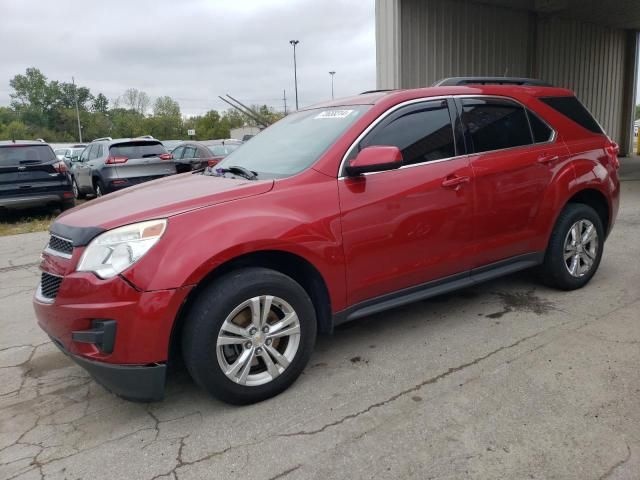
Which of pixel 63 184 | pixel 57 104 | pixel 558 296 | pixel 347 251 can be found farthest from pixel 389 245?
pixel 57 104

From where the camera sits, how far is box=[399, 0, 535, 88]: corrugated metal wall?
12828 millimetres

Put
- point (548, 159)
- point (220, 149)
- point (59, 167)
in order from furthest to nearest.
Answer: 1. point (220, 149)
2. point (59, 167)
3. point (548, 159)

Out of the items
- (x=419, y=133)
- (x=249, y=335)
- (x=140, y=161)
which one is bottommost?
(x=249, y=335)

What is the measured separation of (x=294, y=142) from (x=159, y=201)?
112 cm

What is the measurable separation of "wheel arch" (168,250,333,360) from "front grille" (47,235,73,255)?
0.69 m

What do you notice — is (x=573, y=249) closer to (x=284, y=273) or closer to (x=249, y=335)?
(x=284, y=273)

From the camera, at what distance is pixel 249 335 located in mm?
2777

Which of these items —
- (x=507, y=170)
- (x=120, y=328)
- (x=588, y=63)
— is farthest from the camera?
(x=588, y=63)

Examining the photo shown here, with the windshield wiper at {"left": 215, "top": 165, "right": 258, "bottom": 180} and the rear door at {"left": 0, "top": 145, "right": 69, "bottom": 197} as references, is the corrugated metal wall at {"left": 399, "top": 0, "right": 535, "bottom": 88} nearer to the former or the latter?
the rear door at {"left": 0, "top": 145, "right": 69, "bottom": 197}

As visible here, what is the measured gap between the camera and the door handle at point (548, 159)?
13.3 feet

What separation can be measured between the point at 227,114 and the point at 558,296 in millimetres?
86840

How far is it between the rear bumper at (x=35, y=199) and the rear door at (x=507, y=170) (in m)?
8.68

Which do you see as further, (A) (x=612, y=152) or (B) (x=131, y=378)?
(A) (x=612, y=152)

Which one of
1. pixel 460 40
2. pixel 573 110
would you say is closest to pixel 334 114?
pixel 573 110
